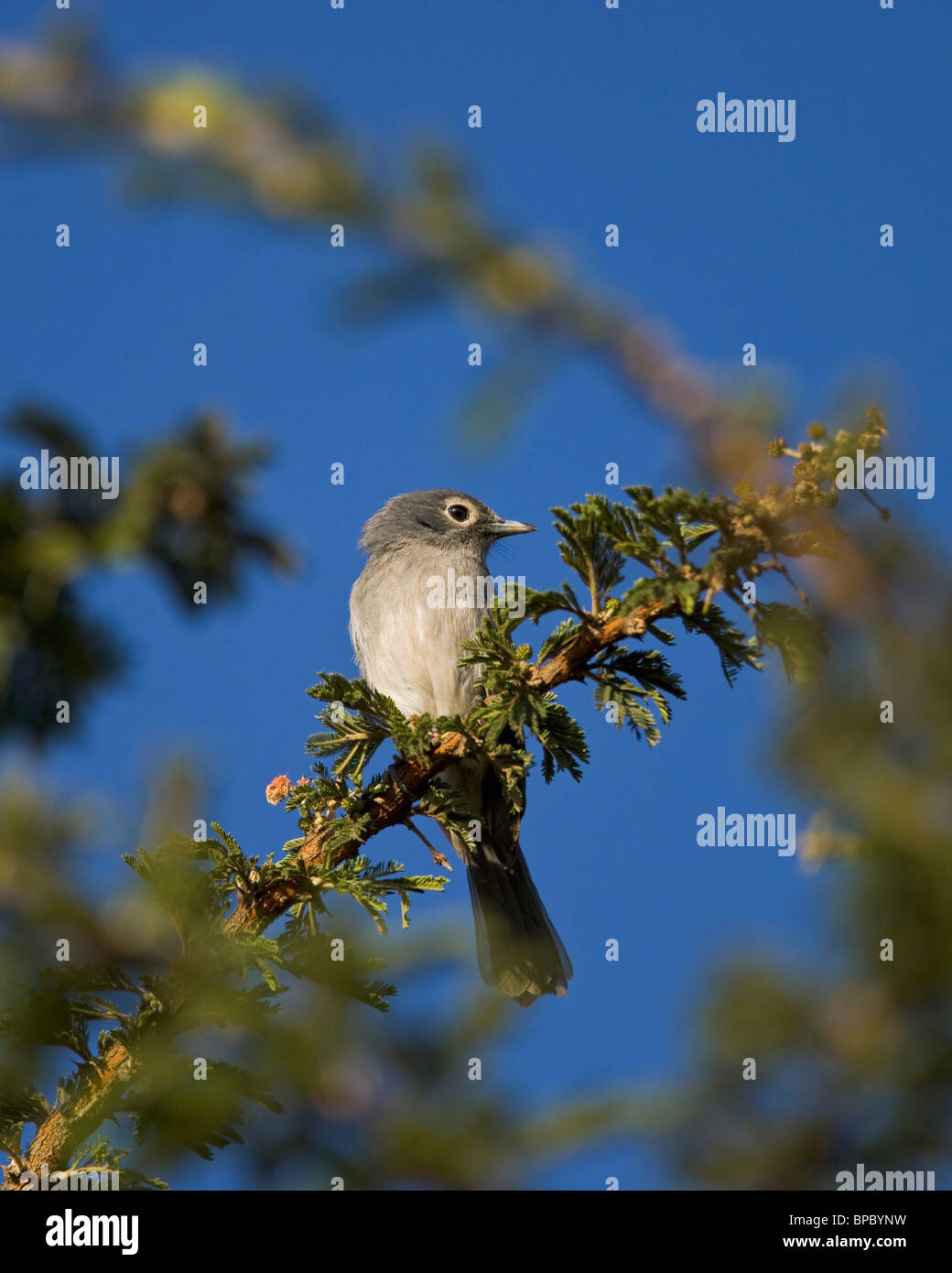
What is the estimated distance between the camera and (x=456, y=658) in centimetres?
753

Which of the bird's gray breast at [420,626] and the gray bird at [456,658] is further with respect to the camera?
the bird's gray breast at [420,626]

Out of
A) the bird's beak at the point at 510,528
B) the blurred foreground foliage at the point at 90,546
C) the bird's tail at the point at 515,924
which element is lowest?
the bird's tail at the point at 515,924

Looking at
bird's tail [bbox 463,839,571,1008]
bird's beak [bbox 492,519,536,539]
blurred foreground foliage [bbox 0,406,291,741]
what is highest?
bird's beak [bbox 492,519,536,539]

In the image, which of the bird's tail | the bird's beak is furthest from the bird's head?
the bird's tail

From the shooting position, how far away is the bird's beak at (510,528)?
348 inches

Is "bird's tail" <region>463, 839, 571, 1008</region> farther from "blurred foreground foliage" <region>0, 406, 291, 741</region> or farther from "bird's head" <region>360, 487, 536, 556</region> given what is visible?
"blurred foreground foliage" <region>0, 406, 291, 741</region>

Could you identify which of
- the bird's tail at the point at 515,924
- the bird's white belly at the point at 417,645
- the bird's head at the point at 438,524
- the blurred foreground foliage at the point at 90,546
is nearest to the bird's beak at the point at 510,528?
the bird's head at the point at 438,524

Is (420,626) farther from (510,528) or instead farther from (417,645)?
(510,528)

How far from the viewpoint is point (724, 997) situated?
1219 mm

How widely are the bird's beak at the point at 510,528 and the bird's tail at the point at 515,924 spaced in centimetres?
260

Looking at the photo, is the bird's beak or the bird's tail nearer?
the bird's tail

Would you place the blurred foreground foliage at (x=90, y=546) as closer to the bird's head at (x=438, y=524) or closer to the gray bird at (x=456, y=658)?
the gray bird at (x=456, y=658)

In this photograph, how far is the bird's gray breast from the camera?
25.1ft
